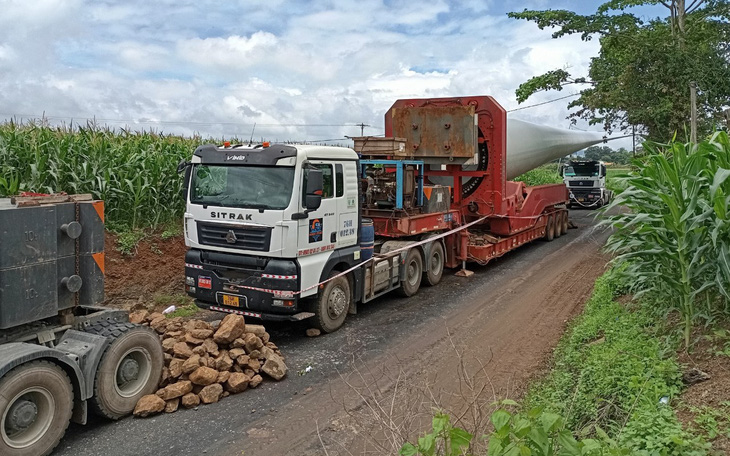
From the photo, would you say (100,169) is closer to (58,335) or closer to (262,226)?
(262,226)

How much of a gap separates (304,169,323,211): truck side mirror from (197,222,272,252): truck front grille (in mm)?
654

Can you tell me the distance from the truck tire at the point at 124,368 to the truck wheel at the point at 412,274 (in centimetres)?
552

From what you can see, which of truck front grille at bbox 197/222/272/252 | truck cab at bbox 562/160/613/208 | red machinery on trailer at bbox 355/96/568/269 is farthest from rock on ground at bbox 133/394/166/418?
truck cab at bbox 562/160/613/208

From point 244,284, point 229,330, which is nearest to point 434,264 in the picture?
point 244,284

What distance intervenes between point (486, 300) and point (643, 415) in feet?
20.7

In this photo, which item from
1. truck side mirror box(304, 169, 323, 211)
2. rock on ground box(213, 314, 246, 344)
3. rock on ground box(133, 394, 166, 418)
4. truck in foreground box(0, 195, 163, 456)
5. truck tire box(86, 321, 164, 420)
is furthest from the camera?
truck side mirror box(304, 169, 323, 211)

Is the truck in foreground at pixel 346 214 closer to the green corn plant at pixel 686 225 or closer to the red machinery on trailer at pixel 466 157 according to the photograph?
the red machinery on trailer at pixel 466 157

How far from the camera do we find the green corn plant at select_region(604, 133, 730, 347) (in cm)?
550

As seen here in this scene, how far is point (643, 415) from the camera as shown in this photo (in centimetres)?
436

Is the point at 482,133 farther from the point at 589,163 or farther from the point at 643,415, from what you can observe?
the point at 589,163

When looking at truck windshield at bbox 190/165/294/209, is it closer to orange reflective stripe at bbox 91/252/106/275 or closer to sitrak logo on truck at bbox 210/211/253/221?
sitrak logo on truck at bbox 210/211/253/221

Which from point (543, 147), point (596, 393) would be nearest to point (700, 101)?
point (543, 147)

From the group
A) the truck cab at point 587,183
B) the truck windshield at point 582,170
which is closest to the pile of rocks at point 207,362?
the truck cab at point 587,183

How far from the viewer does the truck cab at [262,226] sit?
795cm
